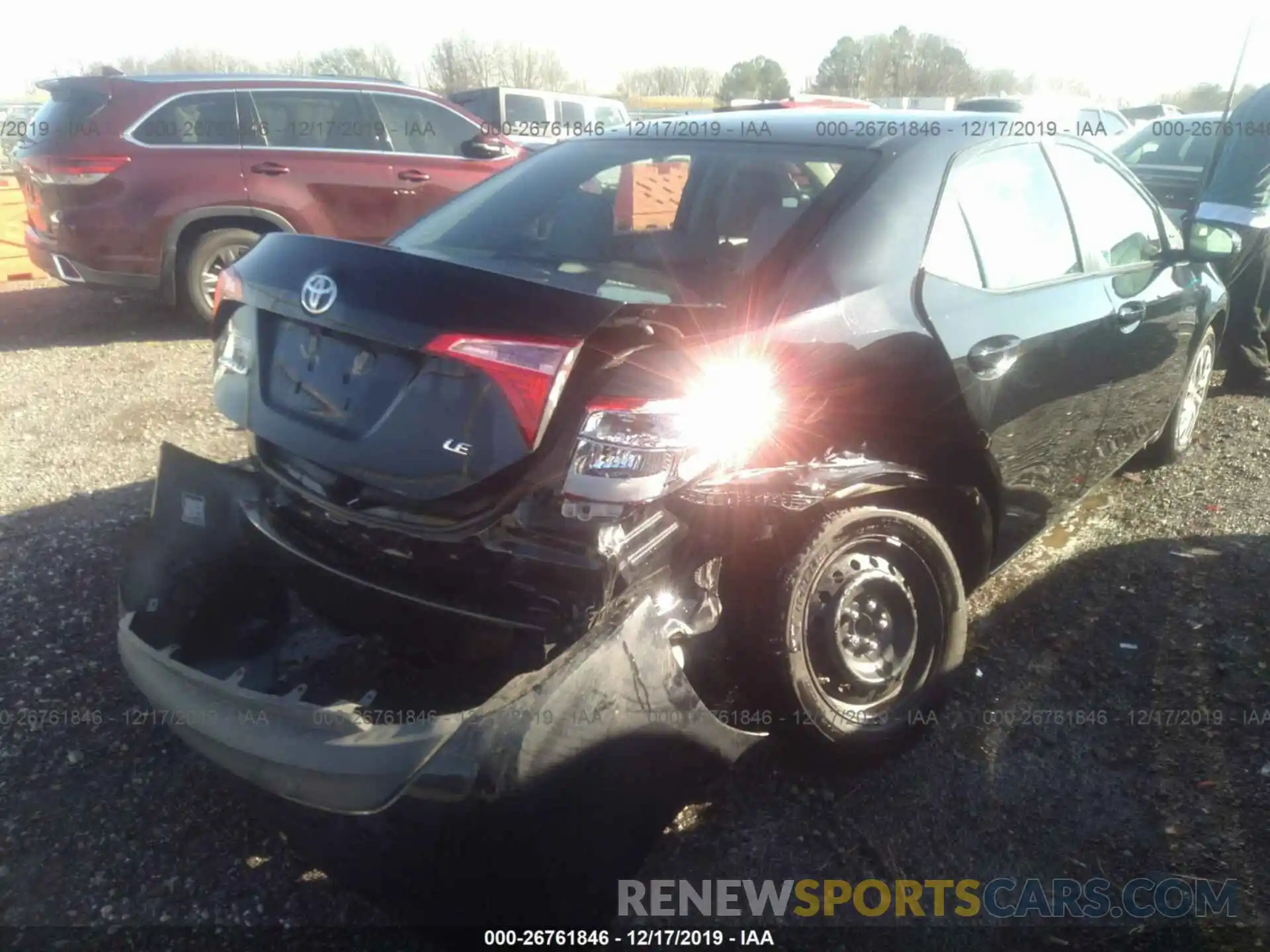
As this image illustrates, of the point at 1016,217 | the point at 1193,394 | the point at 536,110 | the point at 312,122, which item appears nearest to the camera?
the point at 1016,217

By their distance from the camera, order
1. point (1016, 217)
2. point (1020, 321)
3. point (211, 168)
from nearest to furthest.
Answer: point (1020, 321)
point (1016, 217)
point (211, 168)

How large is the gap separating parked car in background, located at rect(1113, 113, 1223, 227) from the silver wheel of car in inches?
145

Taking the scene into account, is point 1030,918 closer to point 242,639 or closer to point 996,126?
point 242,639

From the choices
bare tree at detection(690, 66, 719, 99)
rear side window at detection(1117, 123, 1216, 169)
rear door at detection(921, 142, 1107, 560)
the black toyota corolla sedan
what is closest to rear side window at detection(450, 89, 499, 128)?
rear side window at detection(1117, 123, 1216, 169)

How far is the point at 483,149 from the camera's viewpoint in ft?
26.1

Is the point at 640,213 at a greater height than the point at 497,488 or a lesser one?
greater

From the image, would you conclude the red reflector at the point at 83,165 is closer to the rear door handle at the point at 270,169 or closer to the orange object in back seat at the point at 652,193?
the rear door handle at the point at 270,169

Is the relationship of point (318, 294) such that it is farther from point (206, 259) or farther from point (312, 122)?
point (312, 122)

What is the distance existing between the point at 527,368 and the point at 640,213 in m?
1.27

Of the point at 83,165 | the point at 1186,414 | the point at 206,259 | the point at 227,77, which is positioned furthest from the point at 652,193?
the point at 227,77

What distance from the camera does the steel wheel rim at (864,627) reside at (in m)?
2.55

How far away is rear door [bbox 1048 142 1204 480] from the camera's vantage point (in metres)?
3.56

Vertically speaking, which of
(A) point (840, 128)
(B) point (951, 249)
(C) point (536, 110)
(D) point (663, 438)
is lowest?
(D) point (663, 438)

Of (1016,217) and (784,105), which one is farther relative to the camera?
(784,105)
